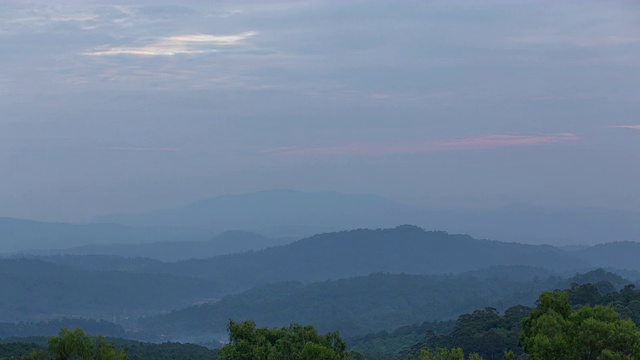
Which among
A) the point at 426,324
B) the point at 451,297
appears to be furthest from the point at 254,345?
the point at 451,297

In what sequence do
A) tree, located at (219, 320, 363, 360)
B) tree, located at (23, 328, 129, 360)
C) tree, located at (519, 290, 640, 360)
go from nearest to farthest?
tree, located at (519, 290, 640, 360) → tree, located at (23, 328, 129, 360) → tree, located at (219, 320, 363, 360)

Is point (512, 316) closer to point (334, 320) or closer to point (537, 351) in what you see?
point (537, 351)

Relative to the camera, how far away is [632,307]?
65500 mm

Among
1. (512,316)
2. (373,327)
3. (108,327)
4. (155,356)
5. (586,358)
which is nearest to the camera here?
(586,358)

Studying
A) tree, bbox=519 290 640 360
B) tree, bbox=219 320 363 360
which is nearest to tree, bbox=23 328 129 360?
tree, bbox=219 320 363 360

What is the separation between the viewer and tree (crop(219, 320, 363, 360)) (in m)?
30.2

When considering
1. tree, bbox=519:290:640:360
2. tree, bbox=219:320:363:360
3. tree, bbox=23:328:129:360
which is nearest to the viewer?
tree, bbox=519:290:640:360

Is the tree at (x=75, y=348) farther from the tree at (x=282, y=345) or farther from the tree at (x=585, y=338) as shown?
the tree at (x=585, y=338)

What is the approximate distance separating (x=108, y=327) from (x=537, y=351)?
176 metres

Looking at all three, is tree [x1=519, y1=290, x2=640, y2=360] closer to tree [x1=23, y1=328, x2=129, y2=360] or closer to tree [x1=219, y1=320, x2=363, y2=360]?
tree [x1=219, y1=320, x2=363, y2=360]

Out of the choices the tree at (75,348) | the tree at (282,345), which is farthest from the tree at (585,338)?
the tree at (75,348)

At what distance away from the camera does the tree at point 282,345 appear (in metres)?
30.2

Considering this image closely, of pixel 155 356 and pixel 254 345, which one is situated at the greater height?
pixel 254 345

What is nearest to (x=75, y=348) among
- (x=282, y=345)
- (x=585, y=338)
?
(x=282, y=345)
